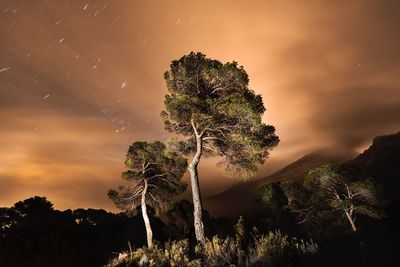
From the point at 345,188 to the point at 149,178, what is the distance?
1214 inches

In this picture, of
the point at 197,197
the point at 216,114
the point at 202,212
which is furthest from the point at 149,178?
the point at 216,114

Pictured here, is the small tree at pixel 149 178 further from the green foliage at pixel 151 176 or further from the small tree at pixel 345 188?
the small tree at pixel 345 188

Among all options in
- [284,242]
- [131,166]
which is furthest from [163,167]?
[284,242]

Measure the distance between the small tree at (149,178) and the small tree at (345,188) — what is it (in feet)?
80.0

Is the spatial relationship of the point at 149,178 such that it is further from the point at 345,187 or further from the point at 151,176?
the point at 345,187

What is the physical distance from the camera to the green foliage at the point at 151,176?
93.6 ft

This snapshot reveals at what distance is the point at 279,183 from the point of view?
59219mm

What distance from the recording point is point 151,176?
3005 centimetres

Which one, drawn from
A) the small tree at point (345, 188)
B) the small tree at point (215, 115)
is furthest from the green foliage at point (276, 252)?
the small tree at point (345, 188)

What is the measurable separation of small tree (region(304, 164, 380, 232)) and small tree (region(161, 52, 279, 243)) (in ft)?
Result: 89.4

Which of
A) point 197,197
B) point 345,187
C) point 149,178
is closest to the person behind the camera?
point 197,197

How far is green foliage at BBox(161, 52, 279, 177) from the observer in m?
20.2

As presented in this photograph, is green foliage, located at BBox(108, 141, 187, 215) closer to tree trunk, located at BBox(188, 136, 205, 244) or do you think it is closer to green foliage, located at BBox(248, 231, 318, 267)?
tree trunk, located at BBox(188, 136, 205, 244)

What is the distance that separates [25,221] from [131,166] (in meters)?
26.7
